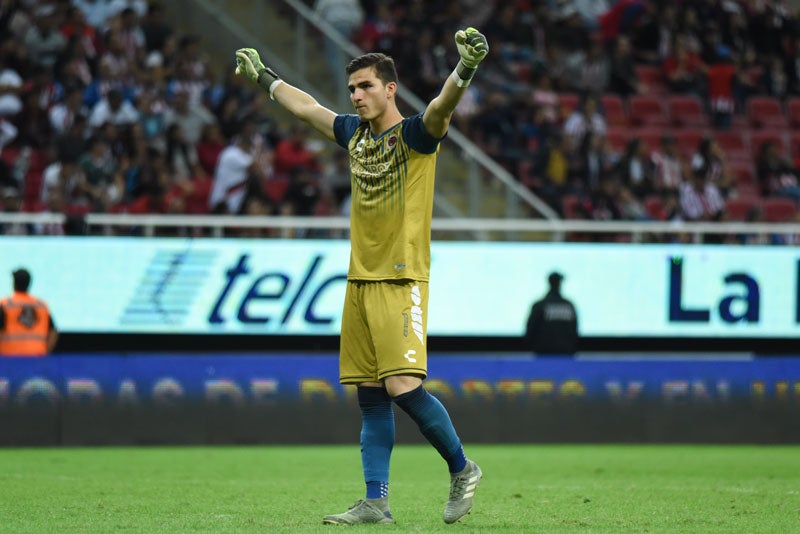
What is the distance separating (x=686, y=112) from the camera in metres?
22.3

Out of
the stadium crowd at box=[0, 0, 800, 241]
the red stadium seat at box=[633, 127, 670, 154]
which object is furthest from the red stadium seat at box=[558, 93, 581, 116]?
the red stadium seat at box=[633, 127, 670, 154]

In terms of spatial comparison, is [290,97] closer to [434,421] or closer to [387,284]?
[387,284]

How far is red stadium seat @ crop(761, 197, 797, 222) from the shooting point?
19906mm

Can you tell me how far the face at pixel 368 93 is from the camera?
7.09m

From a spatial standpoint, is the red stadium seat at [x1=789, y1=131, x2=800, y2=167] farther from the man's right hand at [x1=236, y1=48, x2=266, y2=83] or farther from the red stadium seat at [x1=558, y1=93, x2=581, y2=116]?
the man's right hand at [x1=236, y1=48, x2=266, y2=83]

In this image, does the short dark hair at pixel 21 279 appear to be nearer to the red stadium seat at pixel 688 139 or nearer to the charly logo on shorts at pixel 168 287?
the charly logo on shorts at pixel 168 287

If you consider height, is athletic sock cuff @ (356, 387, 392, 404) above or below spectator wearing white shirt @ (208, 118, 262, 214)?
below

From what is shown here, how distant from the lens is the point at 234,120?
18.1 metres

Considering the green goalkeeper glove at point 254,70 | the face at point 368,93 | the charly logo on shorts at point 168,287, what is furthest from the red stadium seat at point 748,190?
the face at point 368,93

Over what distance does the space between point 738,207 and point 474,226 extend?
5149 mm

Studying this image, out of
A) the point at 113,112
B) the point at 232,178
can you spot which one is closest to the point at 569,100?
the point at 232,178

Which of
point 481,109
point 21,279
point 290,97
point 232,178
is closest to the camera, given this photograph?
point 290,97

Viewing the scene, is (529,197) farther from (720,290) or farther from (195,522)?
(195,522)

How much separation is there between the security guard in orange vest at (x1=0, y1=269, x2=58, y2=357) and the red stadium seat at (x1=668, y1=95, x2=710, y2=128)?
1130 cm
